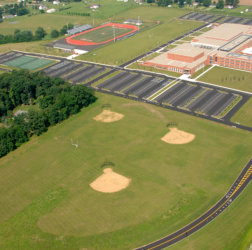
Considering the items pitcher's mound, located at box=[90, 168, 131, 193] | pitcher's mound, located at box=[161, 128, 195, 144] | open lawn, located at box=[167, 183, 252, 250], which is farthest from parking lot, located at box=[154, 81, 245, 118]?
open lawn, located at box=[167, 183, 252, 250]

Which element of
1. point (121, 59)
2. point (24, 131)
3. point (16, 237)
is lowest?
point (16, 237)

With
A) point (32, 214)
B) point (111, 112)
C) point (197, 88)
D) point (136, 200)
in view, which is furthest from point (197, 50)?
point (32, 214)

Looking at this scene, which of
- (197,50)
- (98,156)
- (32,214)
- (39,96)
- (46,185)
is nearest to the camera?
(32,214)

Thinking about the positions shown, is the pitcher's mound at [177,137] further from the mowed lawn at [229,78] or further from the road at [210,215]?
the mowed lawn at [229,78]

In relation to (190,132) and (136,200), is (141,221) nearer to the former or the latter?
(136,200)

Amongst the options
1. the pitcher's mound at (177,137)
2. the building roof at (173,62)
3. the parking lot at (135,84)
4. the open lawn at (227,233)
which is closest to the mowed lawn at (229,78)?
the building roof at (173,62)

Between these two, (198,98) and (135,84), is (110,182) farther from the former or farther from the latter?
(135,84)
